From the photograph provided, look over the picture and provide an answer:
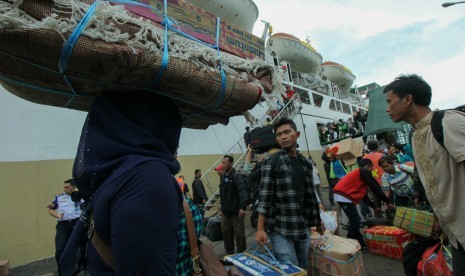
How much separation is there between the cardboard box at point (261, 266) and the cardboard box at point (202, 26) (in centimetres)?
179

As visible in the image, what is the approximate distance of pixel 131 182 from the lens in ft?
2.63

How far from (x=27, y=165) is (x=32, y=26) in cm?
718

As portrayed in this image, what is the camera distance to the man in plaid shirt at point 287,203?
2.71 metres

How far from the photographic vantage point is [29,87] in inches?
45.8

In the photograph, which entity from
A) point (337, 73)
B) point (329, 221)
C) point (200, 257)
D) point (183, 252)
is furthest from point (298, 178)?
point (337, 73)

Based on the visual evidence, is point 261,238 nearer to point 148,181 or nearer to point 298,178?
point 298,178

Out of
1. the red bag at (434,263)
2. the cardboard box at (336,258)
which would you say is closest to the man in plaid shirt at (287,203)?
the cardboard box at (336,258)

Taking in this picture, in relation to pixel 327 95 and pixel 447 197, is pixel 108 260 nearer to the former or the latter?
pixel 447 197

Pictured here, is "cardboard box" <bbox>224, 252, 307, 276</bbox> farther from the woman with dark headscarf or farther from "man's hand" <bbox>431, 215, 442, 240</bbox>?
the woman with dark headscarf

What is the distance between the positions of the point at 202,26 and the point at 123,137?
791mm

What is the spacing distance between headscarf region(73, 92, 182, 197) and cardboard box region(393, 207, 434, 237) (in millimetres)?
3248

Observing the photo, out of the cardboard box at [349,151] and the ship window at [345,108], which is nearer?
the cardboard box at [349,151]

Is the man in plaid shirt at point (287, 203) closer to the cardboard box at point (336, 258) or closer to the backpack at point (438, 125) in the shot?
the cardboard box at point (336, 258)

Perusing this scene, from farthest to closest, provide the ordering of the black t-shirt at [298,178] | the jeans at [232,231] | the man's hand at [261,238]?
the jeans at [232,231], the black t-shirt at [298,178], the man's hand at [261,238]
